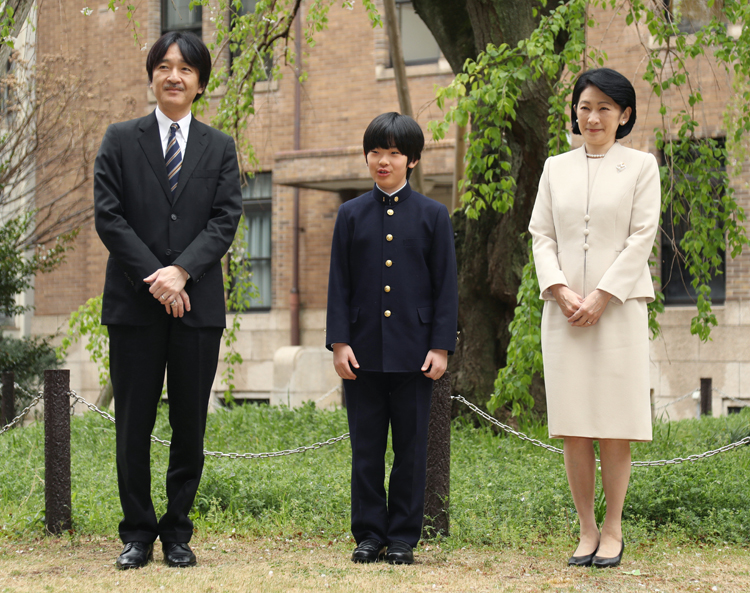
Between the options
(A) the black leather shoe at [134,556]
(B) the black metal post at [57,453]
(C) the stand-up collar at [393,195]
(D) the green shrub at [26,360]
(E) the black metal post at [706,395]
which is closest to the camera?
(A) the black leather shoe at [134,556]

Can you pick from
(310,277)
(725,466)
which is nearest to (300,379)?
(310,277)

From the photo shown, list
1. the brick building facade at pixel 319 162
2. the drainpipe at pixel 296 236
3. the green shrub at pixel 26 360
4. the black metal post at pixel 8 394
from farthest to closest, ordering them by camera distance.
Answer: the drainpipe at pixel 296 236 → the brick building facade at pixel 319 162 → the green shrub at pixel 26 360 → the black metal post at pixel 8 394

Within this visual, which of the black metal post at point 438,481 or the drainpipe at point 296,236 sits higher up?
the drainpipe at point 296,236

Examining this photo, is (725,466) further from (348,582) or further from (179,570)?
(179,570)

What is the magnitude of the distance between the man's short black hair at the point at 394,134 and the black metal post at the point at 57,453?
210cm

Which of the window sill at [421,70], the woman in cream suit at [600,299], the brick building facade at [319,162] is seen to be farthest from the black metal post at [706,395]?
the woman in cream suit at [600,299]

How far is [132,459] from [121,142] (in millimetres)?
1383

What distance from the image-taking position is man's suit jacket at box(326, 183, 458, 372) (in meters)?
3.71

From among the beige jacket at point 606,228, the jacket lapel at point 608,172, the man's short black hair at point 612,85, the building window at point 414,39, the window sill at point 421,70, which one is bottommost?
the beige jacket at point 606,228

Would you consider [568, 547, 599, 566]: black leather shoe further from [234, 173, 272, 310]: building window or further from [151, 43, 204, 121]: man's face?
[234, 173, 272, 310]: building window

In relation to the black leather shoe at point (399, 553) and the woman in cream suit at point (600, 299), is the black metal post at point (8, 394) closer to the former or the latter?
the black leather shoe at point (399, 553)

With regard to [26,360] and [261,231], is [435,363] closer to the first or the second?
[26,360]

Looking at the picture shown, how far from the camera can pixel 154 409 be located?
3.73 m

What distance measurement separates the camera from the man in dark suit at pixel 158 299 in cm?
362
